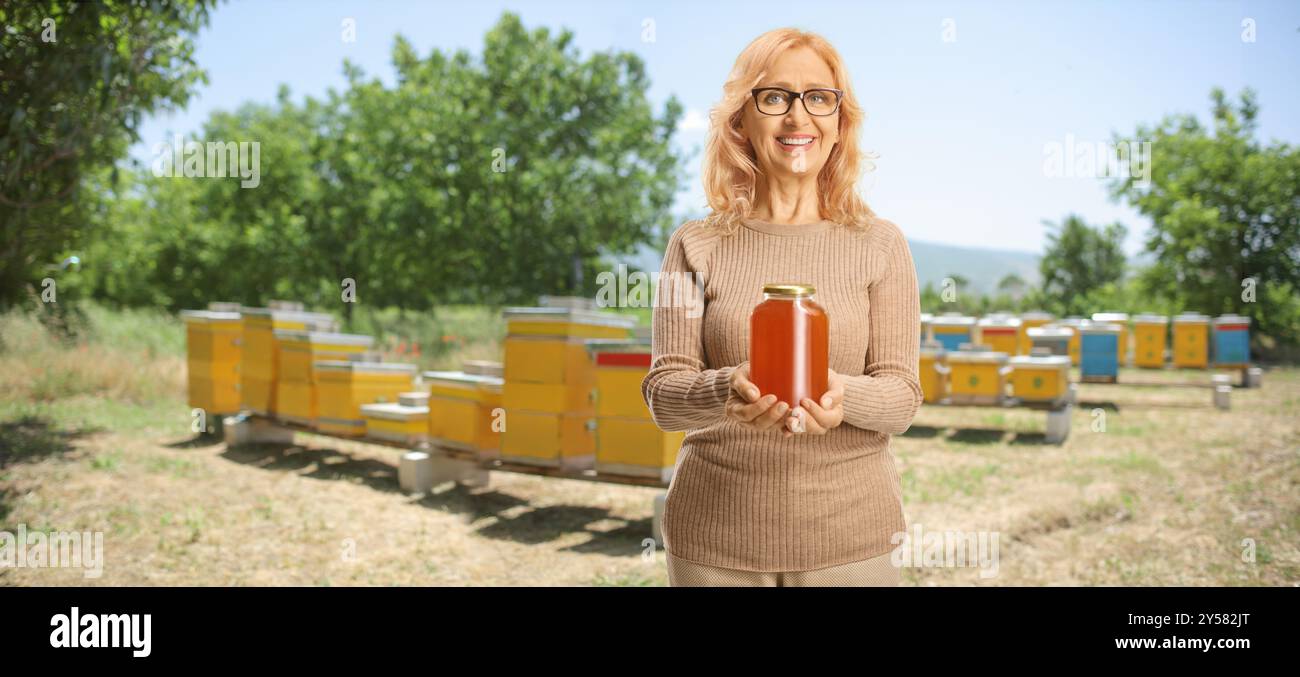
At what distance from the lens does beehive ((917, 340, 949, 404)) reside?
403 inches

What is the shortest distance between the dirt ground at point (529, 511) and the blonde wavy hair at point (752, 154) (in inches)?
137

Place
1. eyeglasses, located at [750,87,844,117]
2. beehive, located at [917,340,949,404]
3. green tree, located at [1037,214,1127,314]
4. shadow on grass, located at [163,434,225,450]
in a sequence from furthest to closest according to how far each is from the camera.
Result: green tree, located at [1037,214,1127,314]
beehive, located at [917,340,949,404]
shadow on grass, located at [163,434,225,450]
eyeglasses, located at [750,87,844,117]

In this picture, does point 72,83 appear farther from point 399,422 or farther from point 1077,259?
point 1077,259

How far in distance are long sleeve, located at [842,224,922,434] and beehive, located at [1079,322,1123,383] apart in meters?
13.1

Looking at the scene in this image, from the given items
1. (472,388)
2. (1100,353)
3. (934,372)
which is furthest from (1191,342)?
(472,388)

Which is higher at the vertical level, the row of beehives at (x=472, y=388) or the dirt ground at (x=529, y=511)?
the row of beehives at (x=472, y=388)

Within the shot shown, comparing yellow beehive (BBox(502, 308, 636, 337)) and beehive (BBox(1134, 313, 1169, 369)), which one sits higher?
yellow beehive (BBox(502, 308, 636, 337))

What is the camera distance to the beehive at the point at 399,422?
7.11 meters

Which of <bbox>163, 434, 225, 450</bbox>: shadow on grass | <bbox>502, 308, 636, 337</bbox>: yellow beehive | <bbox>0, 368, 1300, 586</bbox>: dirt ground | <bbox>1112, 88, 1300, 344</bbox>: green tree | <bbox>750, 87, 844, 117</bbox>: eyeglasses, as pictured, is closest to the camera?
<bbox>750, 87, 844, 117</bbox>: eyeglasses

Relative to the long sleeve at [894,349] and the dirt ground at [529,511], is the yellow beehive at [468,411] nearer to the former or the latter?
the dirt ground at [529,511]

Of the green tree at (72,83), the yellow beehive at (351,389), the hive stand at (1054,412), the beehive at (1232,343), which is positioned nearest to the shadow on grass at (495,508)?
the yellow beehive at (351,389)

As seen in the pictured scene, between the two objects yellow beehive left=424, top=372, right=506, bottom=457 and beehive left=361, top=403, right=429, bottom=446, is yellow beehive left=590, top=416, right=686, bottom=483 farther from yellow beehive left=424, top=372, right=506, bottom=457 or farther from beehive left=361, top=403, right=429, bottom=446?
beehive left=361, top=403, right=429, bottom=446

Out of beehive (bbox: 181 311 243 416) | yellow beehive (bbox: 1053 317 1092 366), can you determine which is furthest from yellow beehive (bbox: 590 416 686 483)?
yellow beehive (bbox: 1053 317 1092 366)
